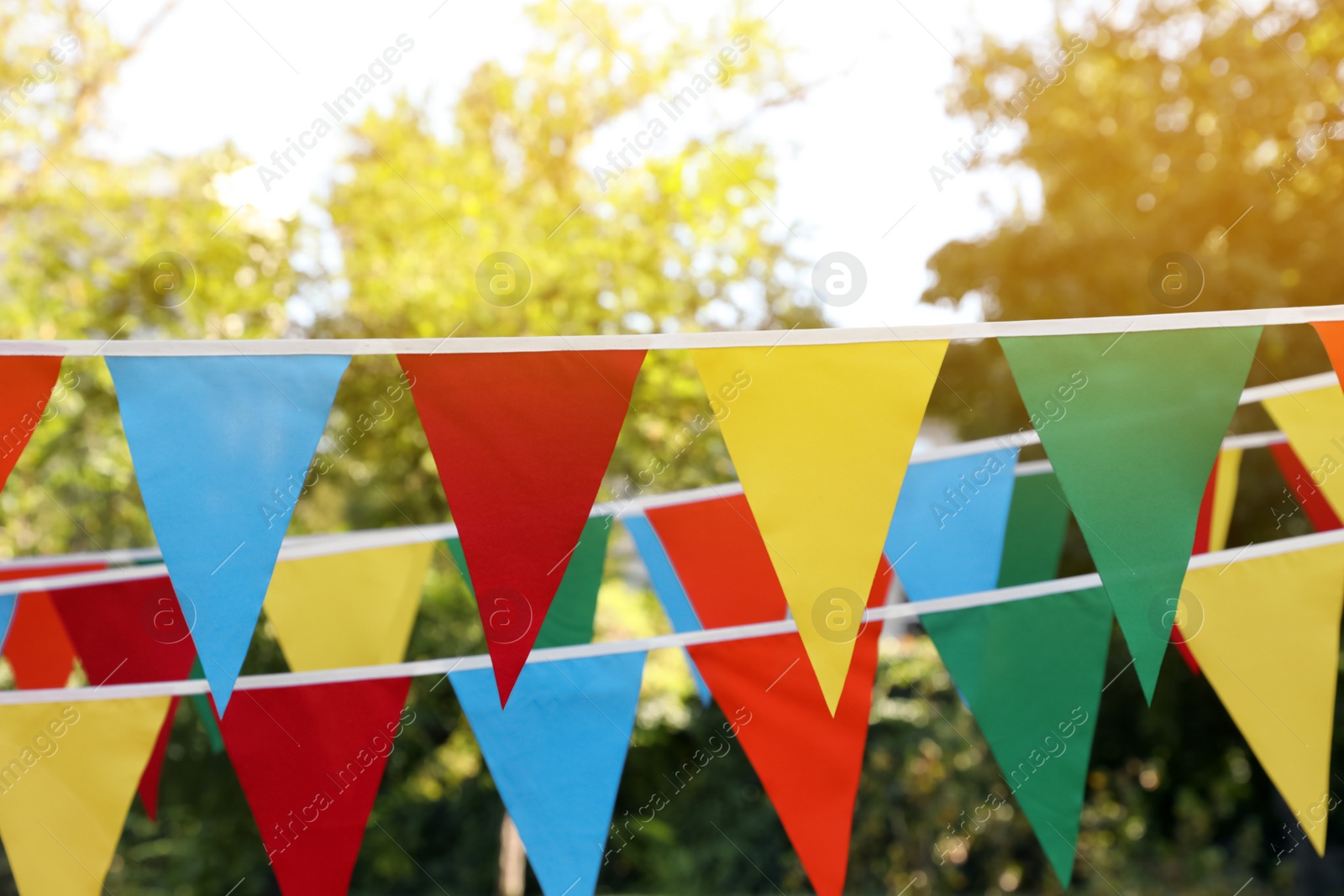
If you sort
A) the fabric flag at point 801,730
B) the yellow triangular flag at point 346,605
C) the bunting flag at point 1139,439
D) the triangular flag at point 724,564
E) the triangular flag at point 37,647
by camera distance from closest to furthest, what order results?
the bunting flag at point 1139,439
the fabric flag at point 801,730
the yellow triangular flag at point 346,605
the triangular flag at point 724,564
the triangular flag at point 37,647

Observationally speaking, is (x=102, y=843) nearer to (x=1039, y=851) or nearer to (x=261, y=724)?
(x=261, y=724)

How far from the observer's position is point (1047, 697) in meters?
2.24

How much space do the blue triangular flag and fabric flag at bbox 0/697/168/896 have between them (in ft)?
6.11

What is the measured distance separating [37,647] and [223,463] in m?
1.97

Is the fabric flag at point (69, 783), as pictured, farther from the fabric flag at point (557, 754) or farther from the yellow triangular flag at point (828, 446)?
the yellow triangular flag at point (828, 446)

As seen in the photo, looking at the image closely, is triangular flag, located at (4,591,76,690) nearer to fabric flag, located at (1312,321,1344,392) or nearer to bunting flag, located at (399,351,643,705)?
bunting flag, located at (399,351,643,705)

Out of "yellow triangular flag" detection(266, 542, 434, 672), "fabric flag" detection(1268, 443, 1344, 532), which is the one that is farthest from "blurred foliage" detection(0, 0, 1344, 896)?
"yellow triangular flag" detection(266, 542, 434, 672)

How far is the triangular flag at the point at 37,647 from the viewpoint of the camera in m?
3.01

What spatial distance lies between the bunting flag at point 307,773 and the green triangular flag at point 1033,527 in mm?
1982

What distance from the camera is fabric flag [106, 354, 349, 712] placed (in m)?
1.58

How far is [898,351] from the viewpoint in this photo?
1.68m

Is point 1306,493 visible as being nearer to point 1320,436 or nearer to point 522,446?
point 1320,436

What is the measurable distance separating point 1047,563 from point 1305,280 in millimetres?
3570

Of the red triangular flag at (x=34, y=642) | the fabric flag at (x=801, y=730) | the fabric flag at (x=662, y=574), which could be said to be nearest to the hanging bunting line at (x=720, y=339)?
the fabric flag at (x=801, y=730)
